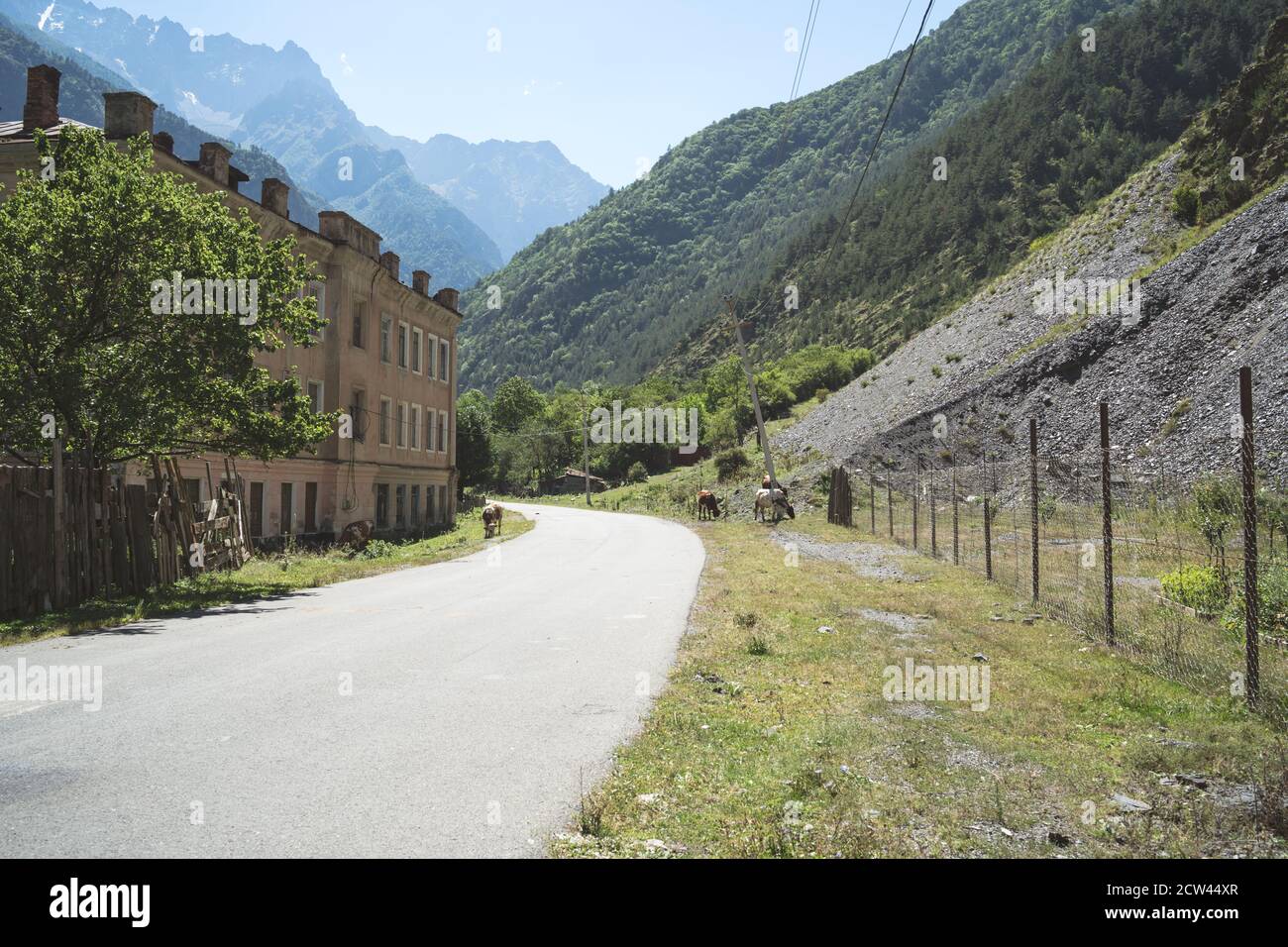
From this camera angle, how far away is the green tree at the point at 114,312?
15.0 m

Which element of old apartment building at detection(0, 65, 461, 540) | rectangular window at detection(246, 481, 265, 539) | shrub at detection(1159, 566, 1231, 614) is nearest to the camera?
shrub at detection(1159, 566, 1231, 614)

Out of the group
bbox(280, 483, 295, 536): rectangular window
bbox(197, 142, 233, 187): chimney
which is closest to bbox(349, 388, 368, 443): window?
bbox(280, 483, 295, 536): rectangular window

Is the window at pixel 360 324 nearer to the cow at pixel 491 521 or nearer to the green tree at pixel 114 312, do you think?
the cow at pixel 491 521

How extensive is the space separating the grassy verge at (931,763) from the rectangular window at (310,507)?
93.4 ft

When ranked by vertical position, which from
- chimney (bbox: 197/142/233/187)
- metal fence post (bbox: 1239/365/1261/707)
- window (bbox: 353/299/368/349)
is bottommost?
metal fence post (bbox: 1239/365/1261/707)

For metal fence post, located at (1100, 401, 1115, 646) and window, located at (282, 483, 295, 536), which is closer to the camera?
metal fence post, located at (1100, 401, 1115, 646)

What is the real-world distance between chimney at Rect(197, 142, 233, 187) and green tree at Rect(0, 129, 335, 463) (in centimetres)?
1294

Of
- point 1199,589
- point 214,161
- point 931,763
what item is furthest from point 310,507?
point 931,763

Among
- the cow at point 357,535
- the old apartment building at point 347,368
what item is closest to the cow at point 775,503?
the old apartment building at point 347,368

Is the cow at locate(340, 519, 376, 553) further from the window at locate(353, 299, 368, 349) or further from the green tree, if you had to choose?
the green tree

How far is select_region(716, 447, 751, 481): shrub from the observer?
68.2m

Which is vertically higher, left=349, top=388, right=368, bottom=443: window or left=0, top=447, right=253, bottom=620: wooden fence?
left=349, top=388, right=368, bottom=443: window

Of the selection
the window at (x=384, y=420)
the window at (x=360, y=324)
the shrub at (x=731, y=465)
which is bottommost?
the shrub at (x=731, y=465)
